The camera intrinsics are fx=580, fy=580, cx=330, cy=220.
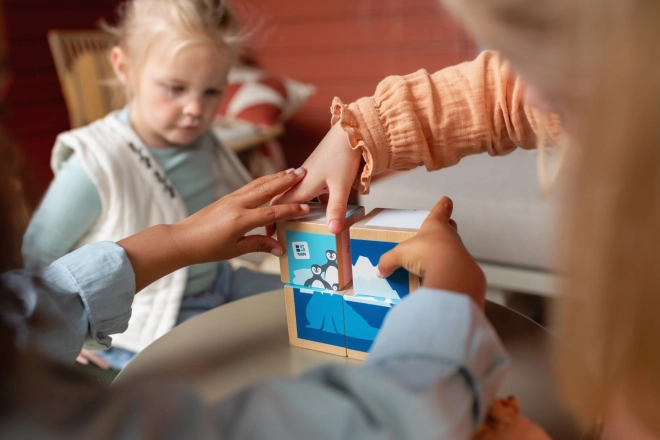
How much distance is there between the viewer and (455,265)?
0.50m

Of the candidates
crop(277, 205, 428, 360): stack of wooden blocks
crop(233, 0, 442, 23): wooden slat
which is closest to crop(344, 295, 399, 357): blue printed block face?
crop(277, 205, 428, 360): stack of wooden blocks

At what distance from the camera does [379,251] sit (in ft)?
2.01

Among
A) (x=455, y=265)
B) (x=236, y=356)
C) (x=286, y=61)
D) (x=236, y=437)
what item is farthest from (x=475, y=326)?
(x=286, y=61)

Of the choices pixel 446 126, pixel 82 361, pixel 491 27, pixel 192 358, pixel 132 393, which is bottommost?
pixel 82 361

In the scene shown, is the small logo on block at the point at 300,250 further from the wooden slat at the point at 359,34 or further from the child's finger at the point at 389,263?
the wooden slat at the point at 359,34

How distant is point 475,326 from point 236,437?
0.60ft

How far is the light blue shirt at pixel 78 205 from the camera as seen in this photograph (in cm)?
94

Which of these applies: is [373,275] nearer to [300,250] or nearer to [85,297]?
[300,250]

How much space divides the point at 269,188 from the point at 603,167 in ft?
1.41

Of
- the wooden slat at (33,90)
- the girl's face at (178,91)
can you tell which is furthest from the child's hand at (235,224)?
the wooden slat at (33,90)

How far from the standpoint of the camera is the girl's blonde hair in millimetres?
312

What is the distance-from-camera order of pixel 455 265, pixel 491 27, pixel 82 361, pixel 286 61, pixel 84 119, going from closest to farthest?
pixel 491 27 → pixel 455 265 → pixel 82 361 → pixel 84 119 → pixel 286 61

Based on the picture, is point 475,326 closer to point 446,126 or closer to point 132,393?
point 132,393

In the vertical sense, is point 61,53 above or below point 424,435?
above
